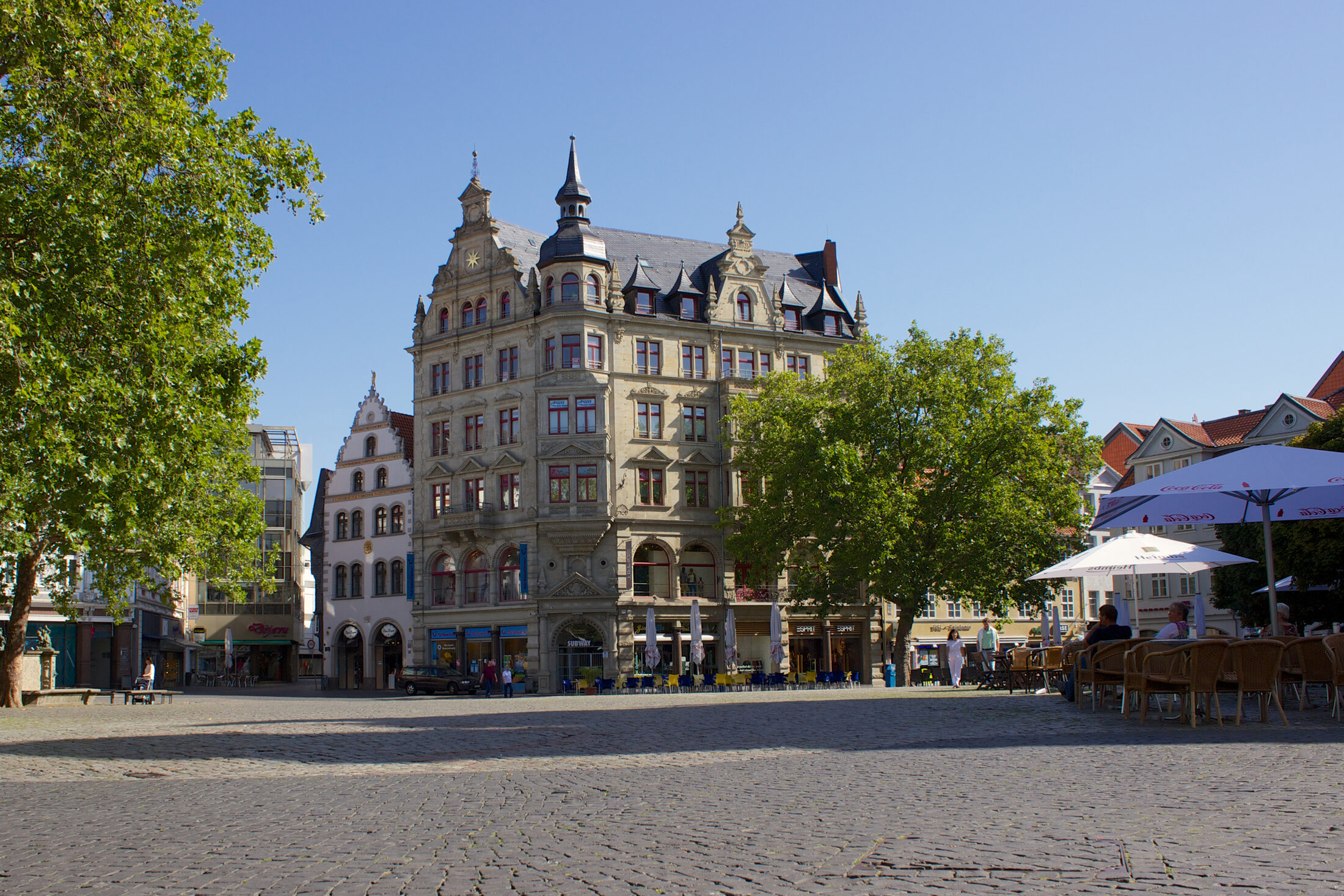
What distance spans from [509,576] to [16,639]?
26.5m

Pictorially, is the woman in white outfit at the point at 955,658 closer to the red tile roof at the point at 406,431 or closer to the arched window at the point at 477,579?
the arched window at the point at 477,579

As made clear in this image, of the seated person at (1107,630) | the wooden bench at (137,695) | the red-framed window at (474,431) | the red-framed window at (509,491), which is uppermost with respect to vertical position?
the red-framed window at (474,431)

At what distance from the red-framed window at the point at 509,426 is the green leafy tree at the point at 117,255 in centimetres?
3315

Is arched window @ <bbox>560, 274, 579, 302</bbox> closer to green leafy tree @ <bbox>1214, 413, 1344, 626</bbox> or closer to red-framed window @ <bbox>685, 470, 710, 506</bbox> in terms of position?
red-framed window @ <bbox>685, 470, 710, 506</bbox>

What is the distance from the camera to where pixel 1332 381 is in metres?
63.5

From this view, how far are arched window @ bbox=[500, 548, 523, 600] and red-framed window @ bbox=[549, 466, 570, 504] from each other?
308 centimetres

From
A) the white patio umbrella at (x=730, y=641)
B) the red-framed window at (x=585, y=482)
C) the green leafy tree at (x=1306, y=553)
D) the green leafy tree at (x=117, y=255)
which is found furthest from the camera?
the red-framed window at (x=585, y=482)

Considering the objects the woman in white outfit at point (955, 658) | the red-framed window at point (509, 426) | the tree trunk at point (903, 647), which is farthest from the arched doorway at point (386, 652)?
the woman in white outfit at point (955, 658)

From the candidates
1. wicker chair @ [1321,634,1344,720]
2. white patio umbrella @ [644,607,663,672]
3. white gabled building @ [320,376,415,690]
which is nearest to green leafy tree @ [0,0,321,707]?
wicker chair @ [1321,634,1344,720]

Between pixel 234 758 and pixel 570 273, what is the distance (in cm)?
4311

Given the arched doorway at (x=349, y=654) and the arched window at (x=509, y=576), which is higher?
the arched window at (x=509, y=576)

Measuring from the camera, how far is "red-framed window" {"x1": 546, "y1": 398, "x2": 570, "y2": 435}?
2188 inches

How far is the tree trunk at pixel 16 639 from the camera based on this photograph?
30.6 m

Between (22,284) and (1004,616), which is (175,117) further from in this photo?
(1004,616)
